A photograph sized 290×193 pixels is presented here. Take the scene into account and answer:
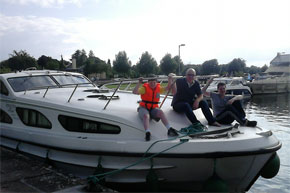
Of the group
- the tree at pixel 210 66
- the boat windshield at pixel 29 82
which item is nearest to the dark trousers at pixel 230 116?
the boat windshield at pixel 29 82

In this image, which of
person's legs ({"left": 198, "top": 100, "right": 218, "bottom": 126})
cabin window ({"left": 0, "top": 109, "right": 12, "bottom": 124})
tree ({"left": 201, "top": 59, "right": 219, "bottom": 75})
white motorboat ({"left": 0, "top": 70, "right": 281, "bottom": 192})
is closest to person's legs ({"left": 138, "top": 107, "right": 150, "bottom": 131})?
white motorboat ({"left": 0, "top": 70, "right": 281, "bottom": 192})

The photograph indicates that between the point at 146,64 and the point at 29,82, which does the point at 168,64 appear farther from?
the point at 29,82

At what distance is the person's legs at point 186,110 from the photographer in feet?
16.2

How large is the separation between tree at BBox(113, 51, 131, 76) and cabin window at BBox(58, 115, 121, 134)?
43459 millimetres

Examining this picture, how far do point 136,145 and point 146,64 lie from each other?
4104 cm

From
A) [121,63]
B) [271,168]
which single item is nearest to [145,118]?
[271,168]

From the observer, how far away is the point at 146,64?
4500cm

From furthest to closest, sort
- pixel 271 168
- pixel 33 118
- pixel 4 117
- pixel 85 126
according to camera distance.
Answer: pixel 4 117 → pixel 33 118 → pixel 85 126 → pixel 271 168

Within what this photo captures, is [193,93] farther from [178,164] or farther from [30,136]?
[30,136]

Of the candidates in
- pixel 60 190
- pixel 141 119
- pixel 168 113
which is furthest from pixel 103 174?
pixel 168 113

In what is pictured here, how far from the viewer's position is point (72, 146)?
494 cm

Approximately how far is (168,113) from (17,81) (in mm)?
4014

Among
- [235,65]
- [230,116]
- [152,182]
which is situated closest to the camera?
[152,182]

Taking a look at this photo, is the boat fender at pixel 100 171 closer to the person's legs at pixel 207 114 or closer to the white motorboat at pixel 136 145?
the white motorboat at pixel 136 145
